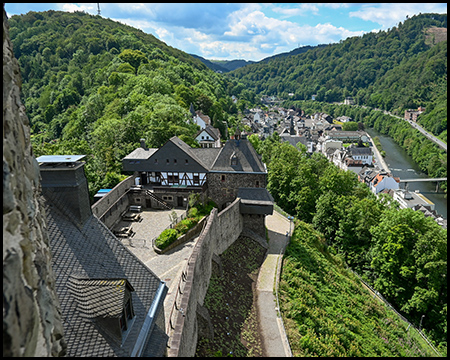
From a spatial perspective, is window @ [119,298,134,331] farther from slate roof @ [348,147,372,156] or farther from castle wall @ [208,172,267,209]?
slate roof @ [348,147,372,156]

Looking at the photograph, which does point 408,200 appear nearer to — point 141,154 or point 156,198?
point 156,198

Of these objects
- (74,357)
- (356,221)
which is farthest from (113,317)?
(356,221)

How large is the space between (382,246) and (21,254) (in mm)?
32125

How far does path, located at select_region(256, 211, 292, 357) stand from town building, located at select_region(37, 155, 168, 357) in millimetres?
6585

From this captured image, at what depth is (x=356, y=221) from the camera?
35469mm

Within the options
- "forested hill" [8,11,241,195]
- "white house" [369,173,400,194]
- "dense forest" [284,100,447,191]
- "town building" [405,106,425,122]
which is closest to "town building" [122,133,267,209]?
"forested hill" [8,11,241,195]

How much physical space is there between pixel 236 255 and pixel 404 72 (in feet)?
628

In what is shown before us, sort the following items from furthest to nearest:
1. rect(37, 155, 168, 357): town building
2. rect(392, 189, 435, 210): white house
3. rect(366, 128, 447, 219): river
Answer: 1. rect(366, 128, 447, 219): river
2. rect(392, 189, 435, 210): white house
3. rect(37, 155, 168, 357): town building

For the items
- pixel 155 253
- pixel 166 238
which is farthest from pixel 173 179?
pixel 155 253

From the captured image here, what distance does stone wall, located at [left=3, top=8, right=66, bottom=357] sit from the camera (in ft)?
11.3

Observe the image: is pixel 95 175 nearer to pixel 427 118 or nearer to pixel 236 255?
pixel 236 255

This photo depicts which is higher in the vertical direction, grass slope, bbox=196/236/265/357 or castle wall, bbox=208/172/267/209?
castle wall, bbox=208/172/267/209

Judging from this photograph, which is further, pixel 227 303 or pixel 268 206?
pixel 268 206

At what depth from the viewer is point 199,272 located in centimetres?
1523
